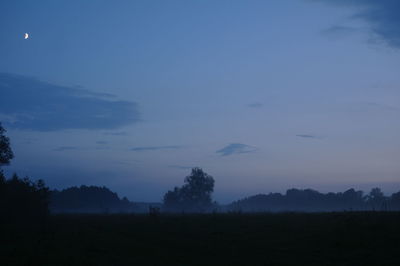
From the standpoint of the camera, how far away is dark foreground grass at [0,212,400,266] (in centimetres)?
2369

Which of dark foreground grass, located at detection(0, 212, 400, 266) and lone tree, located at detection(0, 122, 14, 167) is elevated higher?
lone tree, located at detection(0, 122, 14, 167)

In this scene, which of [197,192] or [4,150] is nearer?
[4,150]

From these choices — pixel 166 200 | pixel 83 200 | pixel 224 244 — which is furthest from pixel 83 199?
pixel 224 244

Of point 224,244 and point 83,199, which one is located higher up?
point 83,199

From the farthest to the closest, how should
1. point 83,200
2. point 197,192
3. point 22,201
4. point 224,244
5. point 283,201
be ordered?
point 283,201 → point 83,200 → point 197,192 → point 22,201 → point 224,244

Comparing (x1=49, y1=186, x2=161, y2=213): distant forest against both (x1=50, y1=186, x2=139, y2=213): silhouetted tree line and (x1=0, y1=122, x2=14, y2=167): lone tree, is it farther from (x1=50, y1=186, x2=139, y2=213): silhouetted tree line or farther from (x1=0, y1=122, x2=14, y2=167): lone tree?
(x1=0, y1=122, x2=14, y2=167): lone tree

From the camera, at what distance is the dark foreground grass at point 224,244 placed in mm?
23688

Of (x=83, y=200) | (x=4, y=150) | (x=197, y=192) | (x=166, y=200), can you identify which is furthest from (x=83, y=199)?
(x=4, y=150)

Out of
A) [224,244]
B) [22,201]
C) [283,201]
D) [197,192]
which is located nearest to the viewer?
[224,244]

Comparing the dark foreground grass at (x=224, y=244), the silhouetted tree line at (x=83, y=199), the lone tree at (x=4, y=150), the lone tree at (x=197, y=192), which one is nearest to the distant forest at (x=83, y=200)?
the silhouetted tree line at (x=83, y=199)

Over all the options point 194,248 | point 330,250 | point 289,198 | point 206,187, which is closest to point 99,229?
point 194,248

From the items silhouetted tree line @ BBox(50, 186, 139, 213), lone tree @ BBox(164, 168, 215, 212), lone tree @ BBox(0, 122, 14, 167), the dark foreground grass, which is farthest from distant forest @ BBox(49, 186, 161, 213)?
the dark foreground grass

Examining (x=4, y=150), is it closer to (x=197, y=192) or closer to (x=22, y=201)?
(x=22, y=201)

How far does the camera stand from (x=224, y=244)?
95.7 feet
